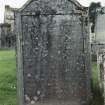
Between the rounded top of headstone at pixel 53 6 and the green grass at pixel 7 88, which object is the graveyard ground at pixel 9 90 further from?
the rounded top of headstone at pixel 53 6

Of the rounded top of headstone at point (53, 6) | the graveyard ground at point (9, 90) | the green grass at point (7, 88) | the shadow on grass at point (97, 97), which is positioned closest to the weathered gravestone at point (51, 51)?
the rounded top of headstone at point (53, 6)

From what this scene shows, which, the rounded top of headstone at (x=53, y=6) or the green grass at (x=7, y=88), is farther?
the green grass at (x=7, y=88)

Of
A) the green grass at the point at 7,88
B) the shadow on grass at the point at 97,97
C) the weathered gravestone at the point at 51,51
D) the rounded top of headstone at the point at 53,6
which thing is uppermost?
the rounded top of headstone at the point at 53,6

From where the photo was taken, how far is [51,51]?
870cm

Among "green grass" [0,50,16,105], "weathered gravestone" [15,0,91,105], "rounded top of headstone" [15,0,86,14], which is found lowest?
"green grass" [0,50,16,105]

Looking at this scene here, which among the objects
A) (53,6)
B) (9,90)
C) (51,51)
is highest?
(53,6)

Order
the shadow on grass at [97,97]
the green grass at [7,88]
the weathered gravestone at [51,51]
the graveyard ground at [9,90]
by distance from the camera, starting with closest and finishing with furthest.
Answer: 1. the weathered gravestone at [51,51]
2. the shadow on grass at [97,97]
3. the graveyard ground at [9,90]
4. the green grass at [7,88]

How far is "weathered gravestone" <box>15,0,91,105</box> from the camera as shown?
340 inches

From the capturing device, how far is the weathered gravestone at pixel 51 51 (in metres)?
8.65

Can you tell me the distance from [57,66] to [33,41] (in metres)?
0.81

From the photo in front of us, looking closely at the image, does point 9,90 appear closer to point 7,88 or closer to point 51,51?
point 7,88

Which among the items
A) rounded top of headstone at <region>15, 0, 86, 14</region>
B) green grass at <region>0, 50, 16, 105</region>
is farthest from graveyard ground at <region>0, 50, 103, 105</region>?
rounded top of headstone at <region>15, 0, 86, 14</region>

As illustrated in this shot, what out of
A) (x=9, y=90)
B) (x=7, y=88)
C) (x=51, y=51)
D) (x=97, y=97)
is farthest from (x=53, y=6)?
(x=7, y=88)

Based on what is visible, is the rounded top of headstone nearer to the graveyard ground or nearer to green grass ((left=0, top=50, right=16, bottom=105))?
the graveyard ground
